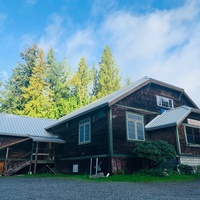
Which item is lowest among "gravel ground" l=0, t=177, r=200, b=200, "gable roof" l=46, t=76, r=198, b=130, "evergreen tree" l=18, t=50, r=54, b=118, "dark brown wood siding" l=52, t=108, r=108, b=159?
"gravel ground" l=0, t=177, r=200, b=200

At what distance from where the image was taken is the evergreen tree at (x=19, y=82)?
35531 mm

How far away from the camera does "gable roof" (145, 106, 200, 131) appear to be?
14241 mm

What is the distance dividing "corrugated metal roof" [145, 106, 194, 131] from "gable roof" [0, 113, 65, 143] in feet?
26.9

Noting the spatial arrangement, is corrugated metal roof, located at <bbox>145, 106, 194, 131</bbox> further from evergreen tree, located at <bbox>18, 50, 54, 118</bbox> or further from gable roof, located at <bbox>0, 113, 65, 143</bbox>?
evergreen tree, located at <bbox>18, 50, 54, 118</bbox>

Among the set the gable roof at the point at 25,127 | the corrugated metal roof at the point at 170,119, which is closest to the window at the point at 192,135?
the corrugated metal roof at the point at 170,119

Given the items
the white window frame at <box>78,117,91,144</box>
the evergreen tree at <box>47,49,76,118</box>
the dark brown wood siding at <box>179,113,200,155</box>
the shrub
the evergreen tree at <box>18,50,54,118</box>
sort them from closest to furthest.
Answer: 1. the shrub
2. the dark brown wood siding at <box>179,113,200,155</box>
3. the white window frame at <box>78,117,91,144</box>
4. the evergreen tree at <box>18,50,54,118</box>
5. the evergreen tree at <box>47,49,76,118</box>

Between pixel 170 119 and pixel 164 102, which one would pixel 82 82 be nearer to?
pixel 164 102

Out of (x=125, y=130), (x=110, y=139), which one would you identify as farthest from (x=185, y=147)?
(x=110, y=139)

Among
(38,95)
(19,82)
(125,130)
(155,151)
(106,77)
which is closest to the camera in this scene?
(155,151)

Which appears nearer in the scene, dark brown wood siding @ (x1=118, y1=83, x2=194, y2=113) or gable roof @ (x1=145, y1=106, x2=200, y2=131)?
gable roof @ (x1=145, y1=106, x2=200, y2=131)

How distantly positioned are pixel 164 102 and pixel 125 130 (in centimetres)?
588

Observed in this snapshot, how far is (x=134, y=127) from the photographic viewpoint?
15328 millimetres

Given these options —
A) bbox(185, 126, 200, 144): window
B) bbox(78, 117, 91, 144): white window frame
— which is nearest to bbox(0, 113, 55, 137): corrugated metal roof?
bbox(78, 117, 91, 144): white window frame

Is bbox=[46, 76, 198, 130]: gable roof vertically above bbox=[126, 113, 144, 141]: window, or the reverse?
bbox=[46, 76, 198, 130]: gable roof
